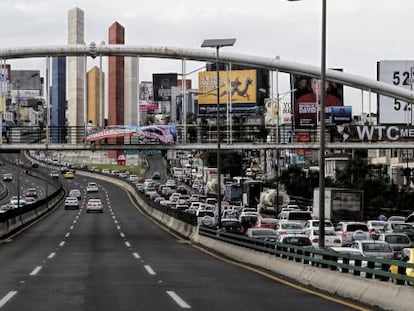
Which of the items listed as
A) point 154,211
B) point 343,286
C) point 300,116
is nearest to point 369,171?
point 154,211

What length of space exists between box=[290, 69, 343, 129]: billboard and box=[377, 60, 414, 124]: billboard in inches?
130

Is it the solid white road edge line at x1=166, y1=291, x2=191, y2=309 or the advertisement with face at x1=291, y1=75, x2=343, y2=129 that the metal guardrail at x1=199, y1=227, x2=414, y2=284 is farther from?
the advertisement with face at x1=291, y1=75, x2=343, y2=129

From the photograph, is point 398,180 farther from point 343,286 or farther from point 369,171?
point 343,286

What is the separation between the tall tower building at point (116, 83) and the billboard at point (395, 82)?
314 ft

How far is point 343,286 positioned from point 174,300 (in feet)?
12.8

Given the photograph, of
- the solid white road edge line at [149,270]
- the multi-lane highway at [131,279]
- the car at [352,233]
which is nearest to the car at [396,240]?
the car at [352,233]

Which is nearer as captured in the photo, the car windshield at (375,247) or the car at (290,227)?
the car windshield at (375,247)

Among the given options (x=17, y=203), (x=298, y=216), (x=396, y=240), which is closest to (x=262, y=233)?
(x=396, y=240)

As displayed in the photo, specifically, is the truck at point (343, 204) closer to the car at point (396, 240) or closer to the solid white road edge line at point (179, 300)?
the car at point (396, 240)

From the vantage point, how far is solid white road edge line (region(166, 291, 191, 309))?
51.0 feet

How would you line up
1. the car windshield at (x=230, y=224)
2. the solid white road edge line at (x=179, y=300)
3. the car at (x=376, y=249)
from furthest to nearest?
the car windshield at (x=230, y=224)
the car at (x=376, y=249)
the solid white road edge line at (x=179, y=300)

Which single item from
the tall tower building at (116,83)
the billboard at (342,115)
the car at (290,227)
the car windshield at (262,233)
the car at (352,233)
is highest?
the tall tower building at (116,83)

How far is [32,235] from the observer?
51.5m

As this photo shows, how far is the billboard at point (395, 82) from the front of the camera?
158 feet
